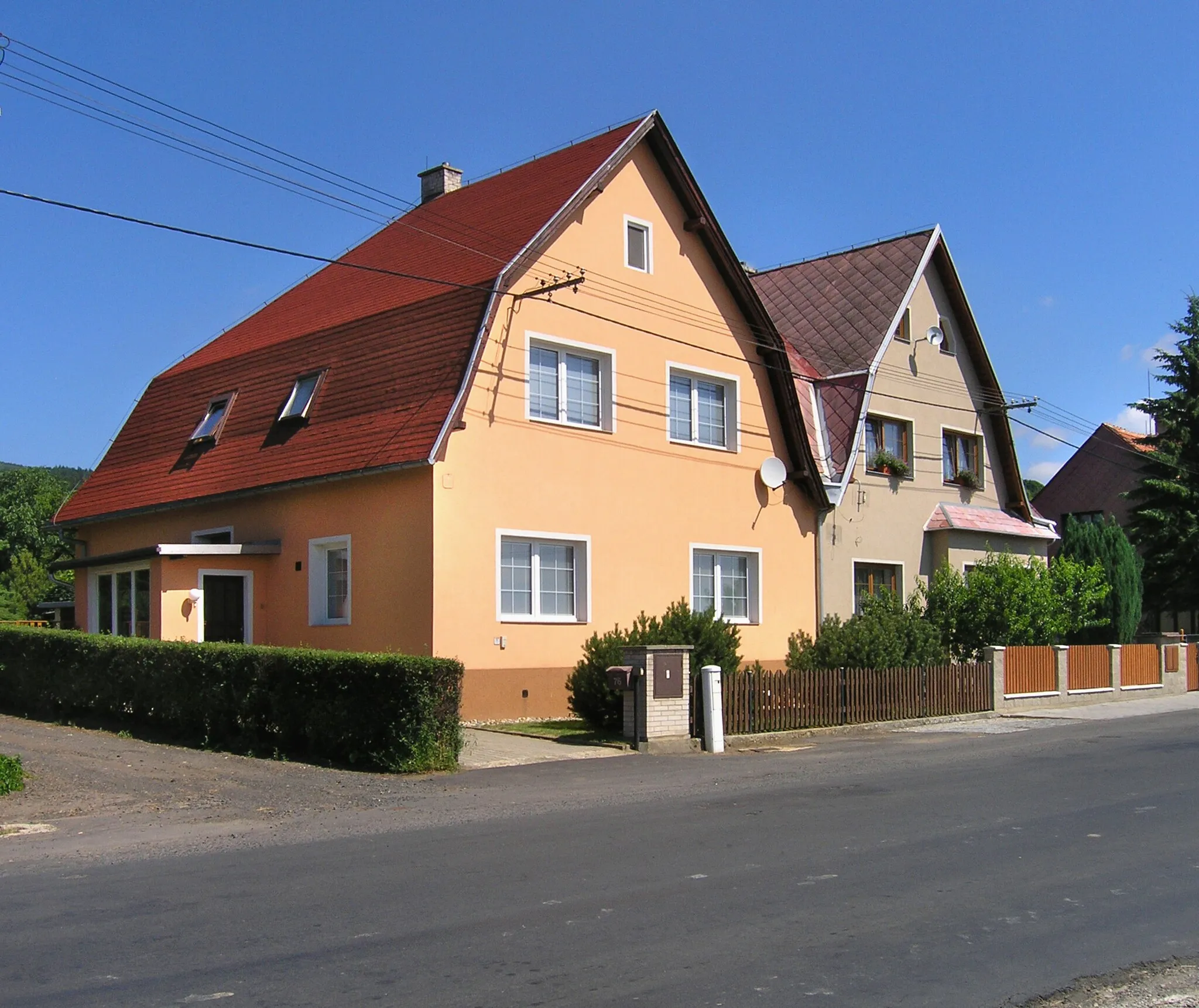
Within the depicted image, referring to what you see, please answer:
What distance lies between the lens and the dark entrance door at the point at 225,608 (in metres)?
21.8

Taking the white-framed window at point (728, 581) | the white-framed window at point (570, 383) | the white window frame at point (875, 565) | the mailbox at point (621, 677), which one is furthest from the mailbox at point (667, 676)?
the white window frame at point (875, 565)

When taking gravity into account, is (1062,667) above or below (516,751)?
above

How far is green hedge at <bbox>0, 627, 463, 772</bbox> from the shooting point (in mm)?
13984

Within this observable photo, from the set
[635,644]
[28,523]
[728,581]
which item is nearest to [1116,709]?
[728,581]

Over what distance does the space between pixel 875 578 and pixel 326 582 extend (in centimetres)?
1304

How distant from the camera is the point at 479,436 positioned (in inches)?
790

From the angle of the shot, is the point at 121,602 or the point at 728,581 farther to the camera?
the point at 728,581

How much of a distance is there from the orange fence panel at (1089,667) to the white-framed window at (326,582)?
53.5ft

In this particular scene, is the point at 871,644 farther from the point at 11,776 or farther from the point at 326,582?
the point at 11,776

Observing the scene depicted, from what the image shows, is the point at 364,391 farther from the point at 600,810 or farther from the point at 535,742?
the point at 600,810

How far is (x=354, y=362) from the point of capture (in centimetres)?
2188

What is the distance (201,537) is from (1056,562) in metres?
18.7

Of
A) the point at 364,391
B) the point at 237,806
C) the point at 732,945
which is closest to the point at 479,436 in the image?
the point at 364,391

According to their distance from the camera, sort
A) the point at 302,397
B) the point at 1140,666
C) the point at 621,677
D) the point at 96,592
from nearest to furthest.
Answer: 1. the point at 621,677
2. the point at 302,397
3. the point at 96,592
4. the point at 1140,666
